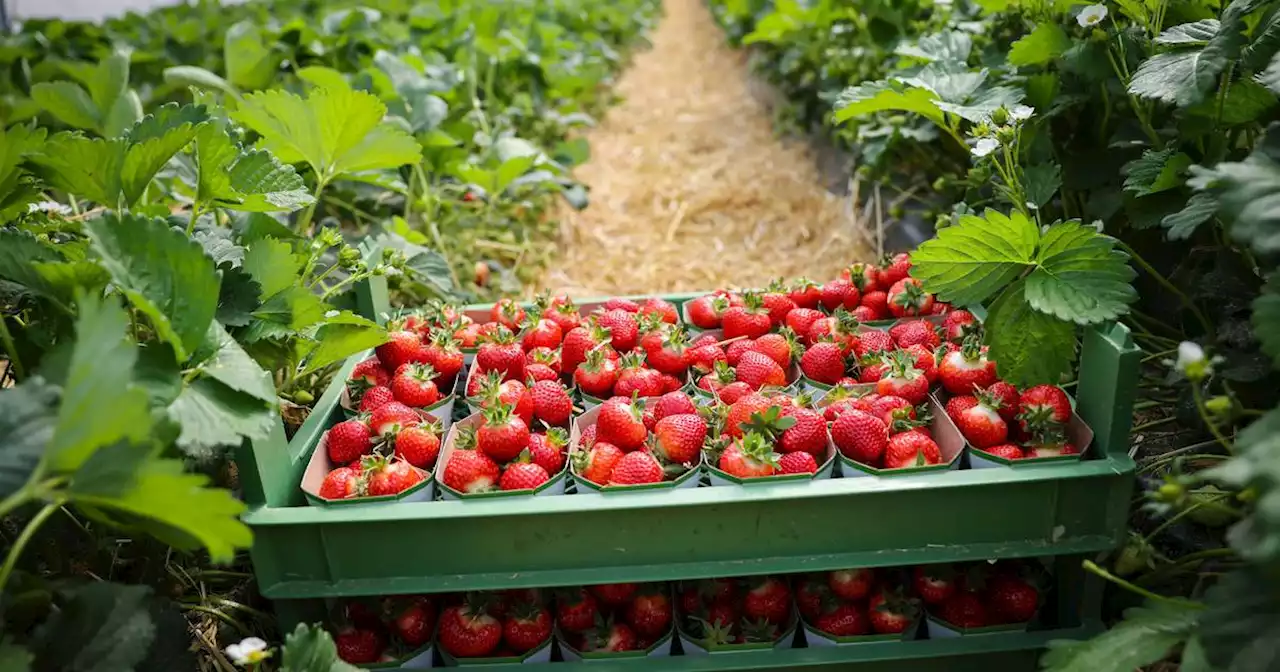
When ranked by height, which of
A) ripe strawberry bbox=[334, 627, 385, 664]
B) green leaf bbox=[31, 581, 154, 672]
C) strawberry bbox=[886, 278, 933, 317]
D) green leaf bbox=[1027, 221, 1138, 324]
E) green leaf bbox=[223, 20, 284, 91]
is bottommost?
ripe strawberry bbox=[334, 627, 385, 664]

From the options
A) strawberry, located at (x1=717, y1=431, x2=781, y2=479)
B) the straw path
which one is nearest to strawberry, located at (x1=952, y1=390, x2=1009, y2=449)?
strawberry, located at (x1=717, y1=431, x2=781, y2=479)

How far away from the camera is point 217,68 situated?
3848 millimetres

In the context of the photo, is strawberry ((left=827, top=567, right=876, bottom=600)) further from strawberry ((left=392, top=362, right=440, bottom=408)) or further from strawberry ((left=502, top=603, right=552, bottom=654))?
strawberry ((left=392, top=362, right=440, bottom=408))

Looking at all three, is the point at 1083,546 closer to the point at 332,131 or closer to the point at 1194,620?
the point at 1194,620

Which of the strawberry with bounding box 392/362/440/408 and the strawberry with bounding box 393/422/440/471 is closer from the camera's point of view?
the strawberry with bounding box 393/422/440/471

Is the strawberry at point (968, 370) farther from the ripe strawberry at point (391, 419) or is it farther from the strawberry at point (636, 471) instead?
the ripe strawberry at point (391, 419)

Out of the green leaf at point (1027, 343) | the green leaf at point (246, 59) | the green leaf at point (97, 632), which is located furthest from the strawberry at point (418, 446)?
the green leaf at point (246, 59)

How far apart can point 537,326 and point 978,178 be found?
39.3 inches

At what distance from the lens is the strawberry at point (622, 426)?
1592 mm

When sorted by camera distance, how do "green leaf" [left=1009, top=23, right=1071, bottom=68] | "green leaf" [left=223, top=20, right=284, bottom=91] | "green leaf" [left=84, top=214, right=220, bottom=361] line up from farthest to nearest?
"green leaf" [left=223, top=20, right=284, bottom=91] → "green leaf" [left=1009, top=23, right=1071, bottom=68] → "green leaf" [left=84, top=214, right=220, bottom=361]

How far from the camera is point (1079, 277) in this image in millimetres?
1537

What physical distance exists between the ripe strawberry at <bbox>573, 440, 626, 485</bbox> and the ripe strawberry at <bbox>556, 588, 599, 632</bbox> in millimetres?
223

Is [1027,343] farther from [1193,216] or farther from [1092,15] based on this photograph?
[1092,15]

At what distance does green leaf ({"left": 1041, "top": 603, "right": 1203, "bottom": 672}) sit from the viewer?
1202 millimetres
